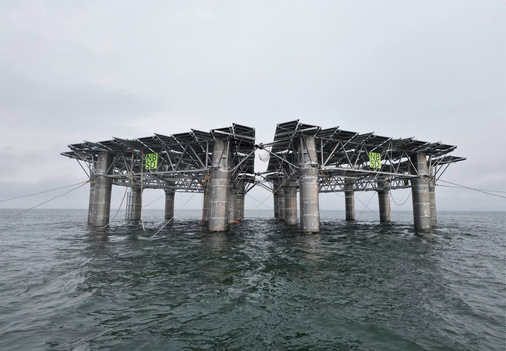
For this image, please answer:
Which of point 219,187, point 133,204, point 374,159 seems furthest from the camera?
point 133,204

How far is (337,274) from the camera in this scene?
33.6 ft

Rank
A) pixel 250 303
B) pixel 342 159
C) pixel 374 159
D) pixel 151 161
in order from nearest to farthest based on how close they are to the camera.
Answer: pixel 250 303 < pixel 374 159 < pixel 151 161 < pixel 342 159

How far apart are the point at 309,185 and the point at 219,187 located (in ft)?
29.8

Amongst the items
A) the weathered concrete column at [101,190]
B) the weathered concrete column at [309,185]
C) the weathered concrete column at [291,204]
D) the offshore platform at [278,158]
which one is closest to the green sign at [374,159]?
the offshore platform at [278,158]

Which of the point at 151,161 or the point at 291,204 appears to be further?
the point at 291,204

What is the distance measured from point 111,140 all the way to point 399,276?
95.6ft

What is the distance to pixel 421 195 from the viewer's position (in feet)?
89.8

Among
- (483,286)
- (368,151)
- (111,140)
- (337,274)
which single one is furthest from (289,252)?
(111,140)

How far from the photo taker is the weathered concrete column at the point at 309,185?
72.1 feet

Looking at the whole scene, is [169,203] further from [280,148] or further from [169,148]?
[280,148]

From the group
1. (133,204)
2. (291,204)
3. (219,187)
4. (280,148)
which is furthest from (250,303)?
(133,204)

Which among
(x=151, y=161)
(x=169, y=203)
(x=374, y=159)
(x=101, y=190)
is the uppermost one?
(x=374, y=159)

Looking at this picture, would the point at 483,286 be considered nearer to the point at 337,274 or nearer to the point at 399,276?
the point at 399,276

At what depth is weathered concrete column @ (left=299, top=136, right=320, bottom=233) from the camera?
21984mm
